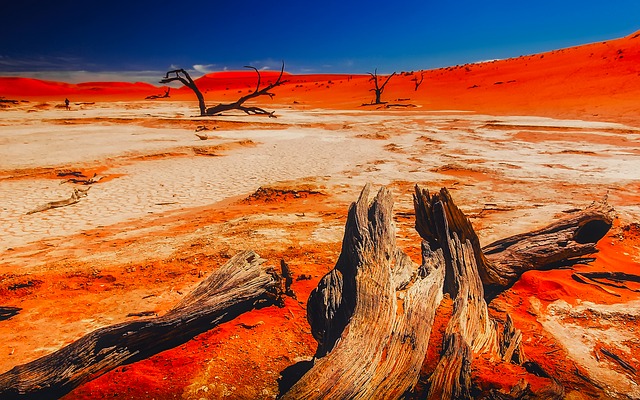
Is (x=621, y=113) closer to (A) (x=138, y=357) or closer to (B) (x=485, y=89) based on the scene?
(B) (x=485, y=89)

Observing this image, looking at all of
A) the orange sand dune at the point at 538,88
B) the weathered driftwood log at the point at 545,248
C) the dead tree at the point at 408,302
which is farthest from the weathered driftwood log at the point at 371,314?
the orange sand dune at the point at 538,88

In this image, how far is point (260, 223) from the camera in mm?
5676

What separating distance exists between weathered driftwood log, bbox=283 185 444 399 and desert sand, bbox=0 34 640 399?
415mm

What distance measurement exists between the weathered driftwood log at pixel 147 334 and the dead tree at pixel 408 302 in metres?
0.59

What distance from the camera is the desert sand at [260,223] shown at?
2699 mm

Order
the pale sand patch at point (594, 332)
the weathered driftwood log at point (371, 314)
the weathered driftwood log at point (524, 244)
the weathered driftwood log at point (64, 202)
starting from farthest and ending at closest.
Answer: the weathered driftwood log at point (64, 202) < the weathered driftwood log at point (524, 244) < the pale sand patch at point (594, 332) < the weathered driftwood log at point (371, 314)

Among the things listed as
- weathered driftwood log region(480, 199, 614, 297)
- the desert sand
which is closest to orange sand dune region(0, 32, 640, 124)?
the desert sand

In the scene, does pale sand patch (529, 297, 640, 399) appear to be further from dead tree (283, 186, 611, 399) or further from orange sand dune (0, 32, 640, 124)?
orange sand dune (0, 32, 640, 124)

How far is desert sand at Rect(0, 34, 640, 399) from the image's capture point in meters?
2.70

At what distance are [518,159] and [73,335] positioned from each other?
10.3m

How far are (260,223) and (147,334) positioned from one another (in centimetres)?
317

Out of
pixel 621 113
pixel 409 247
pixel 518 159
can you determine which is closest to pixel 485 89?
pixel 621 113

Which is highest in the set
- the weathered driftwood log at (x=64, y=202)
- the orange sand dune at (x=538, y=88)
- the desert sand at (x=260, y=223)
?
the orange sand dune at (x=538, y=88)

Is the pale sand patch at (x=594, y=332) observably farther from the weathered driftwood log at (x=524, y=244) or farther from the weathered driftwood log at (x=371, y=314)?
the weathered driftwood log at (x=371, y=314)
